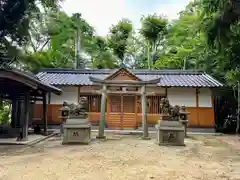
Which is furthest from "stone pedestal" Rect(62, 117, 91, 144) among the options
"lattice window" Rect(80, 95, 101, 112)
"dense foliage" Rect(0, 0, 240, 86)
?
"lattice window" Rect(80, 95, 101, 112)

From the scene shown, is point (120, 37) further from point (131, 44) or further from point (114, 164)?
point (114, 164)

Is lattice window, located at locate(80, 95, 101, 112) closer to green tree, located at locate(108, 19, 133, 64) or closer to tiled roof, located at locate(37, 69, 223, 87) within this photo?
tiled roof, located at locate(37, 69, 223, 87)

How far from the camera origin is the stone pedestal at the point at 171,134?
8.37 m

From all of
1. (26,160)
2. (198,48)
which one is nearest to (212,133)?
(198,48)

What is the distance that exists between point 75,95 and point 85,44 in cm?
974

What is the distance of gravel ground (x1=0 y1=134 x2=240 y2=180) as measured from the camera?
4449mm

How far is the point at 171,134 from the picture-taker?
27.7 feet

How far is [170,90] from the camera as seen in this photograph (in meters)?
14.4

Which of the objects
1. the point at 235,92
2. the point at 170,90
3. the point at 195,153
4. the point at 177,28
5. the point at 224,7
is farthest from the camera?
the point at 177,28

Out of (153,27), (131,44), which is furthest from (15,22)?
(131,44)

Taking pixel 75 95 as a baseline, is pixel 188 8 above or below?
above

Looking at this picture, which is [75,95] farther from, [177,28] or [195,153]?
[177,28]

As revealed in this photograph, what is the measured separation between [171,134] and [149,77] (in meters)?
8.05

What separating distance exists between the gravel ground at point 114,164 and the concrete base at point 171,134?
1.18m
